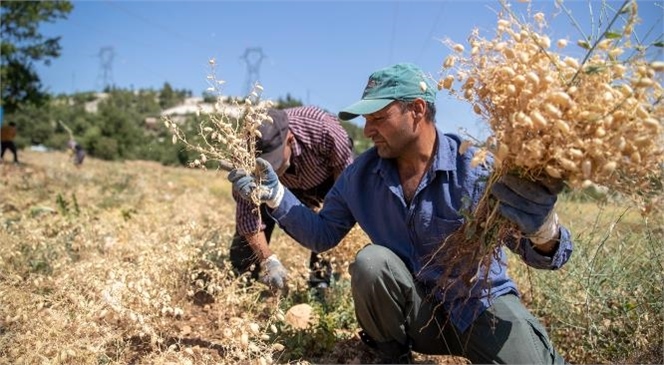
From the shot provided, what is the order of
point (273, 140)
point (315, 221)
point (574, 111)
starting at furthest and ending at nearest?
point (273, 140)
point (315, 221)
point (574, 111)

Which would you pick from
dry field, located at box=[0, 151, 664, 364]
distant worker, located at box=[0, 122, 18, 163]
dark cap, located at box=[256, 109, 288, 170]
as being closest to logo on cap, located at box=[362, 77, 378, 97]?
dark cap, located at box=[256, 109, 288, 170]

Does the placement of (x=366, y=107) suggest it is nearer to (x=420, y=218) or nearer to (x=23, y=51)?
(x=420, y=218)

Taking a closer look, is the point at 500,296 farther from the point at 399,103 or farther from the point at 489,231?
the point at 399,103

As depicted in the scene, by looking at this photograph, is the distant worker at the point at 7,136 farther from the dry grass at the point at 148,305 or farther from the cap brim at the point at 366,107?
the cap brim at the point at 366,107

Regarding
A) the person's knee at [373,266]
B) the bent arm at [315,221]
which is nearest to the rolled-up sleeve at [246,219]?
the bent arm at [315,221]

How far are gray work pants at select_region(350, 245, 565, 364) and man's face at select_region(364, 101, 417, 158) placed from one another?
0.43m

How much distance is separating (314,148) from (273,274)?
0.90 metres

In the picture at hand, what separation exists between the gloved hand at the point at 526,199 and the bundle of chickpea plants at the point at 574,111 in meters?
0.03

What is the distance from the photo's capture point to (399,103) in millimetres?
2363

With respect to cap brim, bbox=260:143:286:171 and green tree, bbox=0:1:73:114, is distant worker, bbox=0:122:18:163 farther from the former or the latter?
cap brim, bbox=260:143:286:171

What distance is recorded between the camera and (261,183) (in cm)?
Answer: 254

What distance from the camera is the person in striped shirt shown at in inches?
121

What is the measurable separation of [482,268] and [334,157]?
1437mm

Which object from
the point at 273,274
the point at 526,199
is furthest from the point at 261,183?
the point at 526,199
